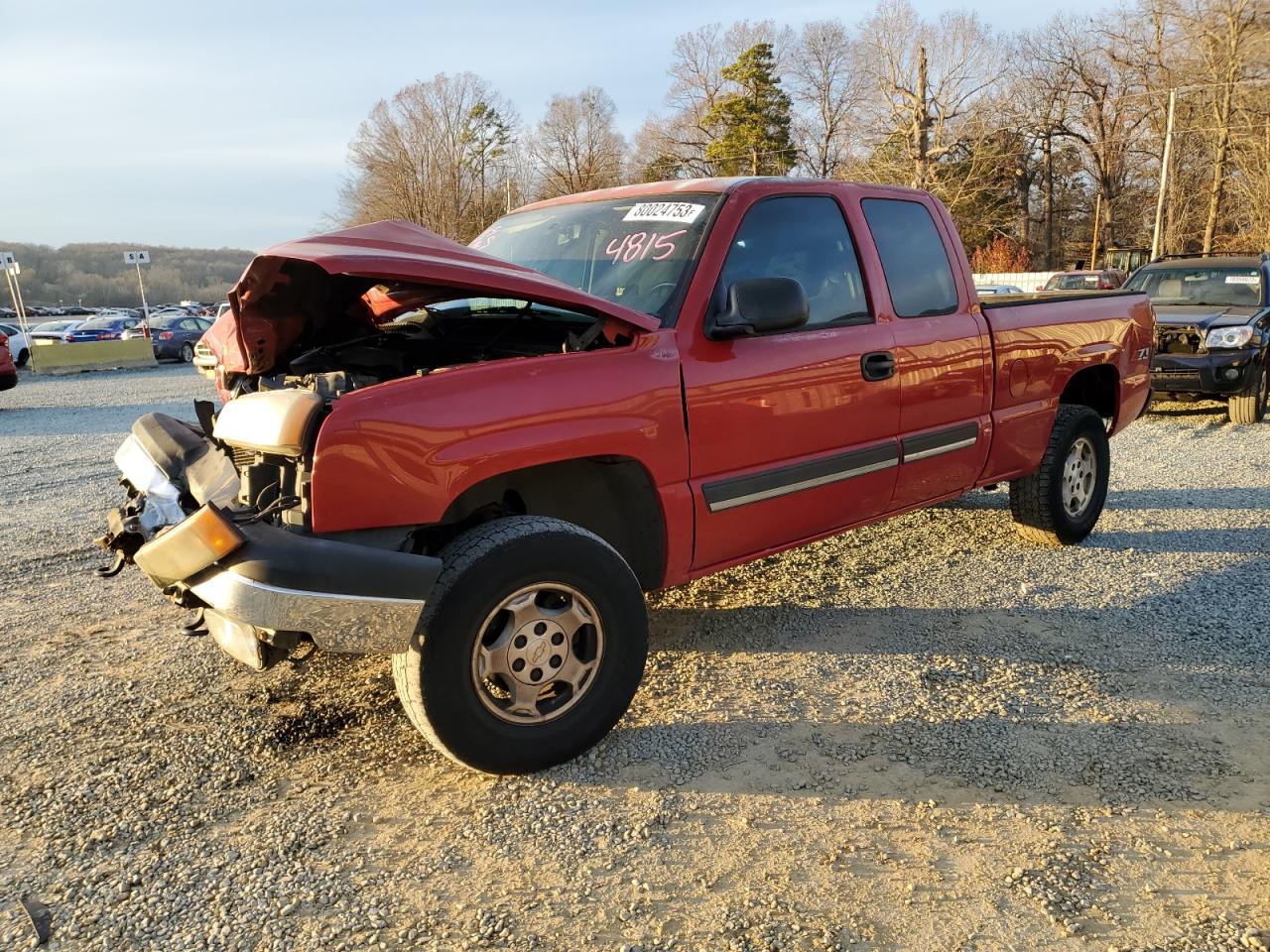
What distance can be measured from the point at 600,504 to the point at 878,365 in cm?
143

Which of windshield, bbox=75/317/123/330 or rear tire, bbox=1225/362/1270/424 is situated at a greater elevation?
windshield, bbox=75/317/123/330

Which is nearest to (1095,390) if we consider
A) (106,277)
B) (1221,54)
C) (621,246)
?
(621,246)

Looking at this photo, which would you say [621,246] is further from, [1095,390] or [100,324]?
[100,324]

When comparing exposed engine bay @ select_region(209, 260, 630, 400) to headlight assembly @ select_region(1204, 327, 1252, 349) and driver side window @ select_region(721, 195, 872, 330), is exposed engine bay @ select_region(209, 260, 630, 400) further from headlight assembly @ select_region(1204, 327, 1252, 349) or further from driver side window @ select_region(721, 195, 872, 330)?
headlight assembly @ select_region(1204, 327, 1252, 349)

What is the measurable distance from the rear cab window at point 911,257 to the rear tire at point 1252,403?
23.6 ft

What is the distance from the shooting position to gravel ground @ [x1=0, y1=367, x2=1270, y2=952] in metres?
2.22

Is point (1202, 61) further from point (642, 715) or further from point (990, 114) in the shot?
point (642, 715)

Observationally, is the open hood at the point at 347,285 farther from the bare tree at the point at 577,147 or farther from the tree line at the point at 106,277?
the tree line at the point at 106,277

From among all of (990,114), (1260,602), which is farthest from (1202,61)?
(1260,602)

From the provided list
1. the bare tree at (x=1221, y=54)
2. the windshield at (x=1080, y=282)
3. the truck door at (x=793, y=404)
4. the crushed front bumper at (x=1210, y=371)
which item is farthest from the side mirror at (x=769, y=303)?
the bare tree at (x=1221, y=54)

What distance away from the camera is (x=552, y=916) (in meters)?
Result: 2.22

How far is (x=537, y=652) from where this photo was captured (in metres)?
2.81

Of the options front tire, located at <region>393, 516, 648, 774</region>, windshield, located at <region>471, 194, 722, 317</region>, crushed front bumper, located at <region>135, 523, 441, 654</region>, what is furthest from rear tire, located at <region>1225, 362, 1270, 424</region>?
crushed front bumper, located at <region>135, 523, 441, 654</region>

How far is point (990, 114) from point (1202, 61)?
7.82 m
